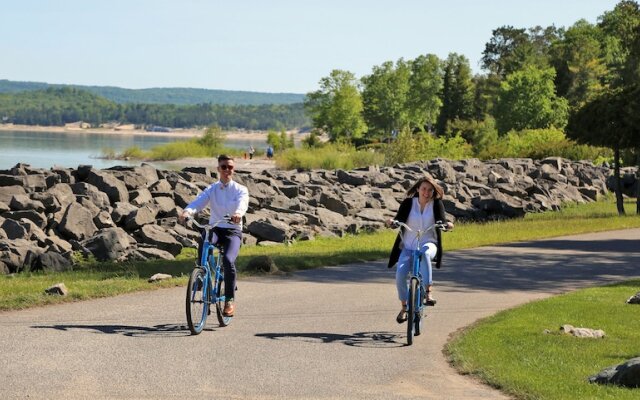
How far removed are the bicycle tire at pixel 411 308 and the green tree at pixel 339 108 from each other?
10680cm

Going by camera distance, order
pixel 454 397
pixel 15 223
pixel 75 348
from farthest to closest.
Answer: pixel 15 223, pixel 75 348, pixel 454 397

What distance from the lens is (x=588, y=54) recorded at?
121 m

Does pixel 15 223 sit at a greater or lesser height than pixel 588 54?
lesser

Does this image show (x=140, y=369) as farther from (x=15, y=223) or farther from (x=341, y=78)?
(x=341, y=78)

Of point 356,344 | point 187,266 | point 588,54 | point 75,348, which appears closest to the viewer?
point 75,348

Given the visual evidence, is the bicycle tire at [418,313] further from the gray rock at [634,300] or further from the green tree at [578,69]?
the green tree at [578,69]

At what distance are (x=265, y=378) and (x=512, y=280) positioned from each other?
10.3m

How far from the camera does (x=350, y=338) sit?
12.9 metres

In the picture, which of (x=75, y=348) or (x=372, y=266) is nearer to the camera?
(x=75, y=348)

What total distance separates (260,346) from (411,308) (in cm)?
178

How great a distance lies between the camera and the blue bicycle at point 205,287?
12438mm

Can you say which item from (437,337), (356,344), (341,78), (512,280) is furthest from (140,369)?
(341,78)

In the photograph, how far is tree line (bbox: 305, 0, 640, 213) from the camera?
102125mm

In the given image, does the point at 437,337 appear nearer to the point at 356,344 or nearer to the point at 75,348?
the point at 356,344
